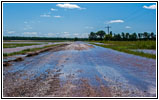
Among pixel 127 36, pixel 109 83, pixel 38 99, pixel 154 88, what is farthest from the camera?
pixel 127 36

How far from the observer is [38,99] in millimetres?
4434

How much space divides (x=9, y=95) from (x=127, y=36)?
142706mm

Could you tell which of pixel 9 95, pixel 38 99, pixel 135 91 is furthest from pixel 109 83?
pixel 9 95

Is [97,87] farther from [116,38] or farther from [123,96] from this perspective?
[116,38]

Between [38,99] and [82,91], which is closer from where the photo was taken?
[38,99]

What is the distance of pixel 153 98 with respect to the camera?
4.59m

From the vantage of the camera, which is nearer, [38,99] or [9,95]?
[38,99]

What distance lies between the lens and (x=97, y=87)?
557cm

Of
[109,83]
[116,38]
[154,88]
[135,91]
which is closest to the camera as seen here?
[135,91]

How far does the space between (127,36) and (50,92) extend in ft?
467

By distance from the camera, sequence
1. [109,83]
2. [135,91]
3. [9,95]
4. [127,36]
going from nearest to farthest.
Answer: [9,95]
[135,91]
[109,83]
[127,36]

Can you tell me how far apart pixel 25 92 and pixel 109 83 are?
9.34 feet

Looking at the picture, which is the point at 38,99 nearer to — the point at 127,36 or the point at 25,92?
the point at 25,92

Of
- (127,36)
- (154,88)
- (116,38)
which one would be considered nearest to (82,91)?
(154,88)
